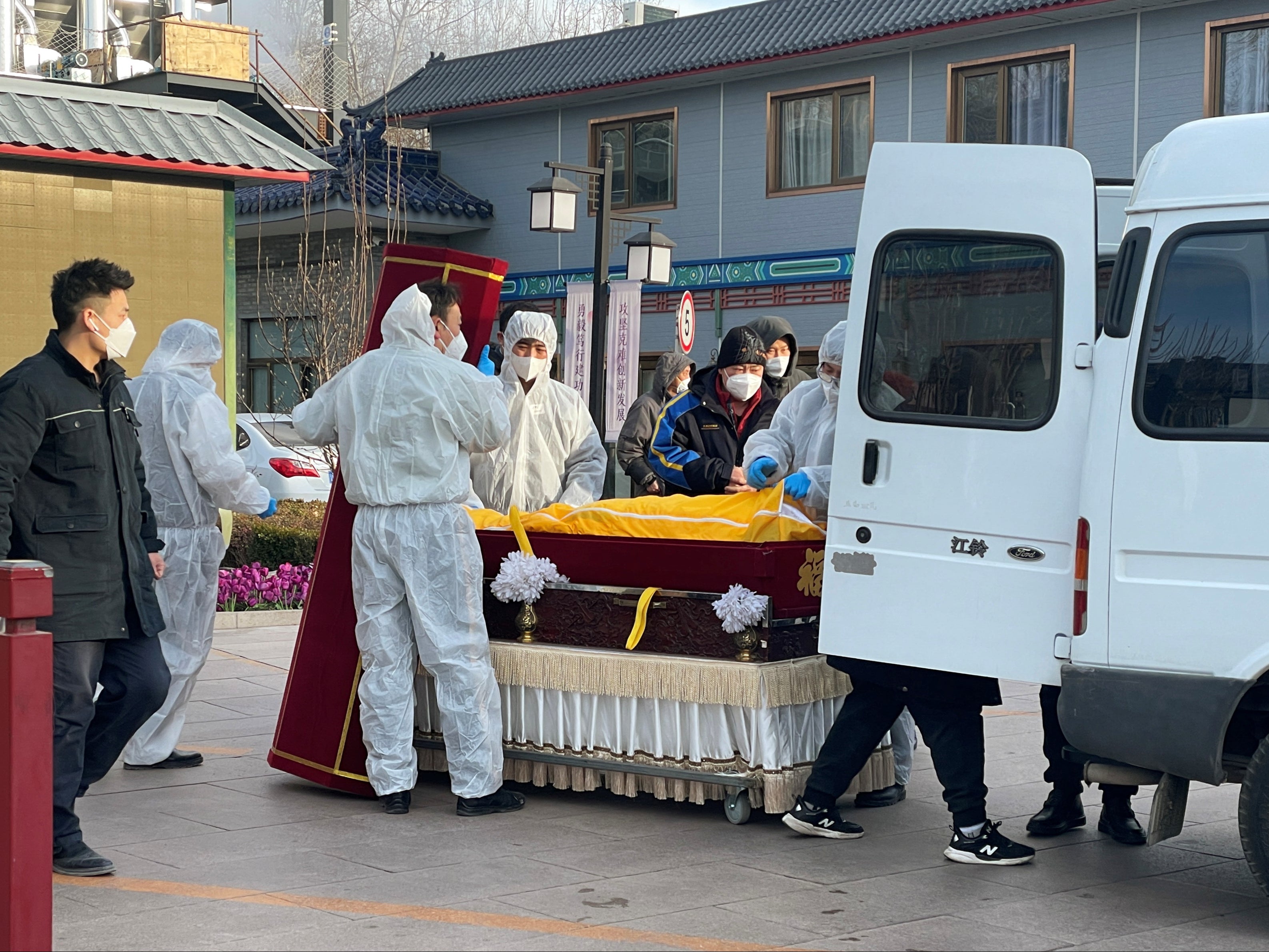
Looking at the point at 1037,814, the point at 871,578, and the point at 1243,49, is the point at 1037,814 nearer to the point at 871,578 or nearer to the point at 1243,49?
the point at 871,578

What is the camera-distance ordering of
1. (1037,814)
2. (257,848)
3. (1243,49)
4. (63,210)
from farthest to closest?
(1243,49) → (63,210) → (1037,814) → (257,848)

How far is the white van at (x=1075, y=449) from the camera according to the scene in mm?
4598

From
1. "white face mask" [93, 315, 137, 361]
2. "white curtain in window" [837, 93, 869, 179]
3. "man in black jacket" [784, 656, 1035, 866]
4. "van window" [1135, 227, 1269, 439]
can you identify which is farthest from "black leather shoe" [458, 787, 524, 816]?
"white curtain in window" [837, 93, 869, 179]

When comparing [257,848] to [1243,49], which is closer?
[257,848]

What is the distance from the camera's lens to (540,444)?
7.30m

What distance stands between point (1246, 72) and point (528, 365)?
36.7ft

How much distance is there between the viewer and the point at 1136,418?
468 cm

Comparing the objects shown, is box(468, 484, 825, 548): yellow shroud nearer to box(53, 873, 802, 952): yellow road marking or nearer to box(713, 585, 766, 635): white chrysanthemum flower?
box(713, 585, 766, 635): white chrysanthemum flower

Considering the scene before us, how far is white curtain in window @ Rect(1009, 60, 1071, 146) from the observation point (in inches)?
667

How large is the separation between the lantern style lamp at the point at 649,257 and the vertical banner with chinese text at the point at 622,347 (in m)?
0.22

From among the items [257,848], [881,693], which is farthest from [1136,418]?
[257,848]

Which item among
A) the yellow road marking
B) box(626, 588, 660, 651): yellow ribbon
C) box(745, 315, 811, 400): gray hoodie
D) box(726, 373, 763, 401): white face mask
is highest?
box(745, 315, 811, 400): gray hoodie

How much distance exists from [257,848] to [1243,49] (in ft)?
44.3

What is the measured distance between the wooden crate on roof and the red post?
9022mm
